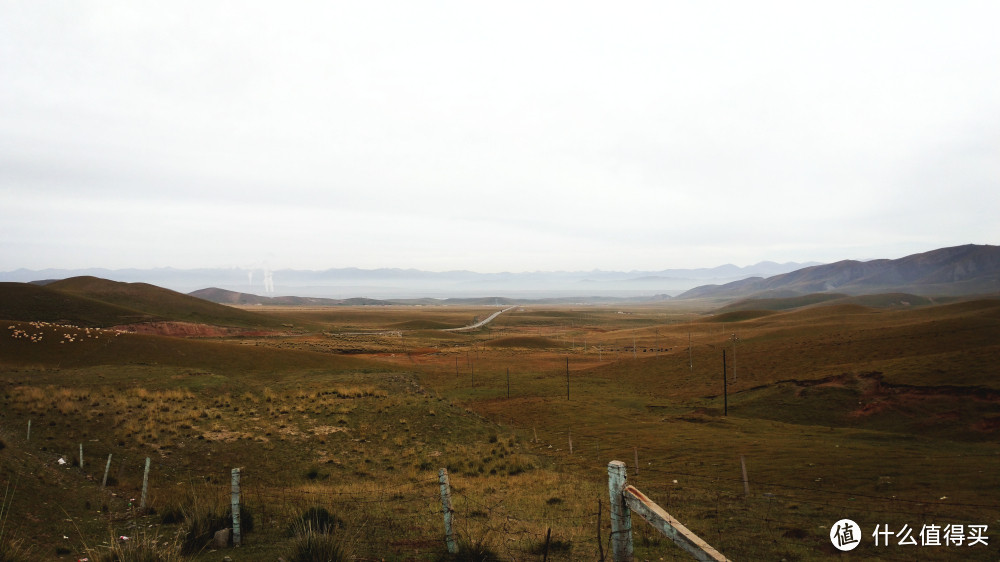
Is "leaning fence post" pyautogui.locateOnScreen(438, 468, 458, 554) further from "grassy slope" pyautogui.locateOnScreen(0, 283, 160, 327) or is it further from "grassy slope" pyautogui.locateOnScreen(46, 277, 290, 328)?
"grassy slope" pyautogui.locateOnScreen(46, 277, 290, 328)

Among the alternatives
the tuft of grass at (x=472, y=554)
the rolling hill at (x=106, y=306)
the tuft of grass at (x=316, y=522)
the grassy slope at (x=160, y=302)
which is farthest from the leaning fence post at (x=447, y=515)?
the grassy slope at (x=160, y=302)

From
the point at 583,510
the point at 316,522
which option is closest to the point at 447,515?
the point at 316,522

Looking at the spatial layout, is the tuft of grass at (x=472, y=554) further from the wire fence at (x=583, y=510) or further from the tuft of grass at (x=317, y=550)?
the tuft of grass at (x=317, y=550)

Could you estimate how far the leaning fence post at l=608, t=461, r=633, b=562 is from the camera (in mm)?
5008

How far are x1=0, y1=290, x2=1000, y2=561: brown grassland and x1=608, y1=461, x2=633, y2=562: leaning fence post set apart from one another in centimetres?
26

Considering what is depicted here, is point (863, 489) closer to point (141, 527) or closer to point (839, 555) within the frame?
point (839, 555)

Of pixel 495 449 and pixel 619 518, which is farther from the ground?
pixel 619 518

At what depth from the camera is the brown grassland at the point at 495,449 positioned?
991cm

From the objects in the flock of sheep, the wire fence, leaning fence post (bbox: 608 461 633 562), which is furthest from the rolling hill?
leaning fence post (bbox: 608 461 633 562)

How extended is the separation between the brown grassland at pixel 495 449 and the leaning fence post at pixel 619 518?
0.26 metres

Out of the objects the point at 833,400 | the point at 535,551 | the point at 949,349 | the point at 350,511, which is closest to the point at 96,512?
the point at 350,511

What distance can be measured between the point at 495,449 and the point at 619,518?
17.8 m

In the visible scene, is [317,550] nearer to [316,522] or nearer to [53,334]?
[316,522]

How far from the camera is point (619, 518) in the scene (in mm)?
5023
